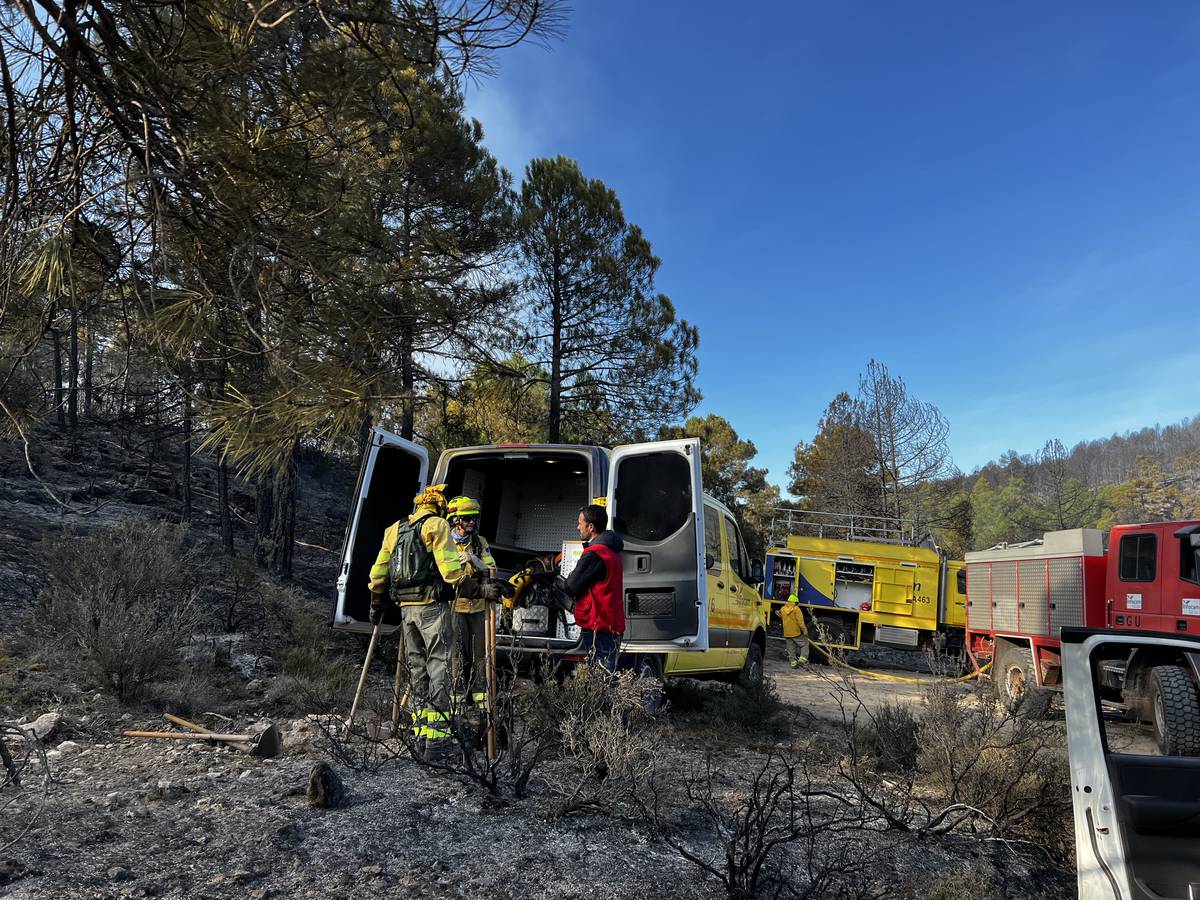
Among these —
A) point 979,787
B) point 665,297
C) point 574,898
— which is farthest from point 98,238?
point 665,297

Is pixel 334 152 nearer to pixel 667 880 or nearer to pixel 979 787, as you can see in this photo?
pixel 667 880

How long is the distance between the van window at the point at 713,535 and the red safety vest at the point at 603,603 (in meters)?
1.61

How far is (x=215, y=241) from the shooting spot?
3.78 metres

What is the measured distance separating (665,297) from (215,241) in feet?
44.8

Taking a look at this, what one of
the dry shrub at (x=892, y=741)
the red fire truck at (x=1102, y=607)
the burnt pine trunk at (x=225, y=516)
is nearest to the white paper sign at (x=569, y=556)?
the dry shrub at (x=892, y=741)

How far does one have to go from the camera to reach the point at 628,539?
19.8ft

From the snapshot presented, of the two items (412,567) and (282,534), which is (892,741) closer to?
(412,567)

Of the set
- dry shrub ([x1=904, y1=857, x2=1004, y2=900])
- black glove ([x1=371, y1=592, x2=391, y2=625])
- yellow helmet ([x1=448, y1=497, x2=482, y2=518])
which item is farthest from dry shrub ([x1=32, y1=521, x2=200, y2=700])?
dry shrub ([x1=904, y1=857, x2=1004, y2=900])

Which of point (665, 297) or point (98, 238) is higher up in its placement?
point (665, 297)

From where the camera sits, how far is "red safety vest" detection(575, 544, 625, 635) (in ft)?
16.2

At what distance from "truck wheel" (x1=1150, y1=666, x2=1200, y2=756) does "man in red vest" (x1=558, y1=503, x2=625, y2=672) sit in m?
4.79

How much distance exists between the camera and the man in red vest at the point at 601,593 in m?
4.89

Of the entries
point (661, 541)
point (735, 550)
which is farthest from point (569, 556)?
point (735, 550)

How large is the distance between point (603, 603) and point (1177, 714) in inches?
199
